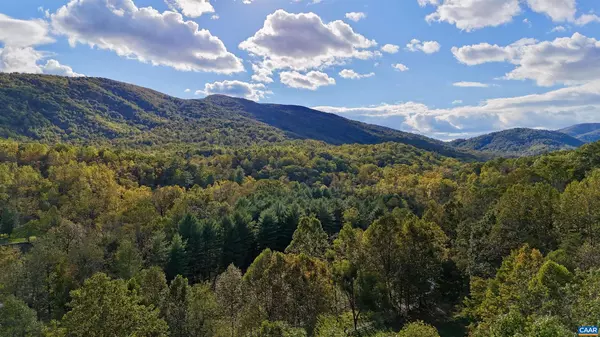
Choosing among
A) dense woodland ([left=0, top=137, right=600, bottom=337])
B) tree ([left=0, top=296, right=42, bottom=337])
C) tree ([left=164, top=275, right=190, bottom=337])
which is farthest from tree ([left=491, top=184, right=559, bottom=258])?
tree ([left=0, top=296, right=42, bottom=337])

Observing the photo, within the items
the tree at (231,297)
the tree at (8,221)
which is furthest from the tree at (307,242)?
the tree at (8,221)

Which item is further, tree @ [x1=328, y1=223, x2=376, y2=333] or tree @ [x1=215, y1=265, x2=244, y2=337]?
tree @ [x1=328, y1=223, x2=376, y2=333]

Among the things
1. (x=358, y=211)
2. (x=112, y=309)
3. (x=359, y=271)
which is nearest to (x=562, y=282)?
(x=359, y=271)

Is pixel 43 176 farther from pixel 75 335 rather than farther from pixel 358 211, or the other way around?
pixel 75 335

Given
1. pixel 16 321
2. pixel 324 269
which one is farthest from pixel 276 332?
pixel 16 321

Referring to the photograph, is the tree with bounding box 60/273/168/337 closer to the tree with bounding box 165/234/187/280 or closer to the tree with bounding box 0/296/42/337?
the tree with bounding box 0/296/42/337

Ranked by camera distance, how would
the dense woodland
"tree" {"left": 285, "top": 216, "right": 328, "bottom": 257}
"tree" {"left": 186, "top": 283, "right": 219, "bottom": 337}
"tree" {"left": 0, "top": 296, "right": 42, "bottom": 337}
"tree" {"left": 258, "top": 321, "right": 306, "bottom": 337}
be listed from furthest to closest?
"tree" {"left": 285, "top": 216, "right": 328, "bottom": 257} < "tree" {"left": 0, "top": 296, "right": 42, "bottom": 337} < "tree" {"left": 186, "top": 283, "right": 219, "bottom": 337} < the dense woodland < "tree" {"left": 258, "top": 321, "right": 306, "bottom": 337}

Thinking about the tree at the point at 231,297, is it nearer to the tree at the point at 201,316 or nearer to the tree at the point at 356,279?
the tree at the point at 201,316

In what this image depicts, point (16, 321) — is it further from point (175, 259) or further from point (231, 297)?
point (175, 259)
